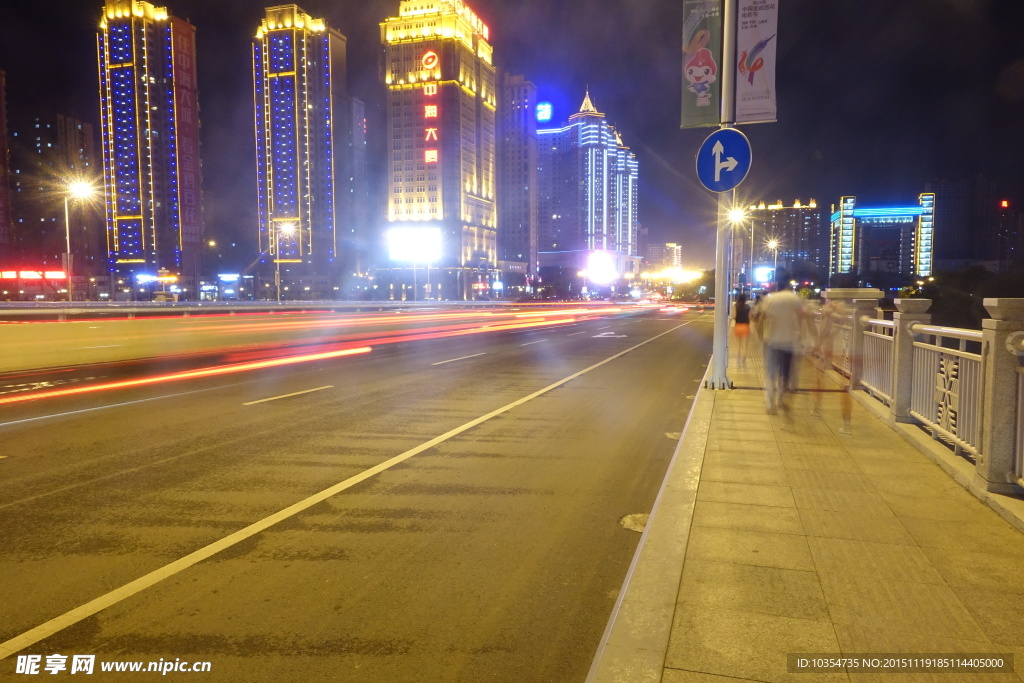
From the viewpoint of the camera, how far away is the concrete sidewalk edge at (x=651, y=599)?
10.1ft

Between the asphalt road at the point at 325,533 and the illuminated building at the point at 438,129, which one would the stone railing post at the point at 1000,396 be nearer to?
the asphalt road at the point at 325,533

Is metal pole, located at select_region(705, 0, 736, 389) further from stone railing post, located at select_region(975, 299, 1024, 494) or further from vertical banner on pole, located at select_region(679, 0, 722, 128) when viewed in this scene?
stone railing post, located at select_region(975, 299, 1024, 494)

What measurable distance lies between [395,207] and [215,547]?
157 m

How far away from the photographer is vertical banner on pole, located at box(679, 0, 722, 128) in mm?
11203

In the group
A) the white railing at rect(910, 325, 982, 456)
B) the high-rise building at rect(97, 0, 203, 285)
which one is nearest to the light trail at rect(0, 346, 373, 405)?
the white railing at rect(910, 325, 982, 456)

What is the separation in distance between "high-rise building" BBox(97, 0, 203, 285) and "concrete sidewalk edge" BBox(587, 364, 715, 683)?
16986cm

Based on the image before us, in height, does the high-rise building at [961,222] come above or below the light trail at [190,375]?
above

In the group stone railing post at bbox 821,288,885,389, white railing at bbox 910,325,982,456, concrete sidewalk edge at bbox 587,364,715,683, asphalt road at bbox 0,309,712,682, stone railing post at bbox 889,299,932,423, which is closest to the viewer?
concrete sidewalk edge at bbox 587,364,715,683

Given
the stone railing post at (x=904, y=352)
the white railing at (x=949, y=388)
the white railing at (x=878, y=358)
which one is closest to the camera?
the white railing at (x=949, y=388)

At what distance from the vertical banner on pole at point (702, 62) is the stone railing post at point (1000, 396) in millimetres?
7102

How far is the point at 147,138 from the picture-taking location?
516ft

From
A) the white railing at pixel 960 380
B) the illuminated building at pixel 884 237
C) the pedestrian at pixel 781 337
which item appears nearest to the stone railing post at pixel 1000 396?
the white railing at pixel 960 380

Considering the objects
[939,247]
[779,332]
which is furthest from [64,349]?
[939,247]

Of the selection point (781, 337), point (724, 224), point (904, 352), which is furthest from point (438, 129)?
point (904, 352)
